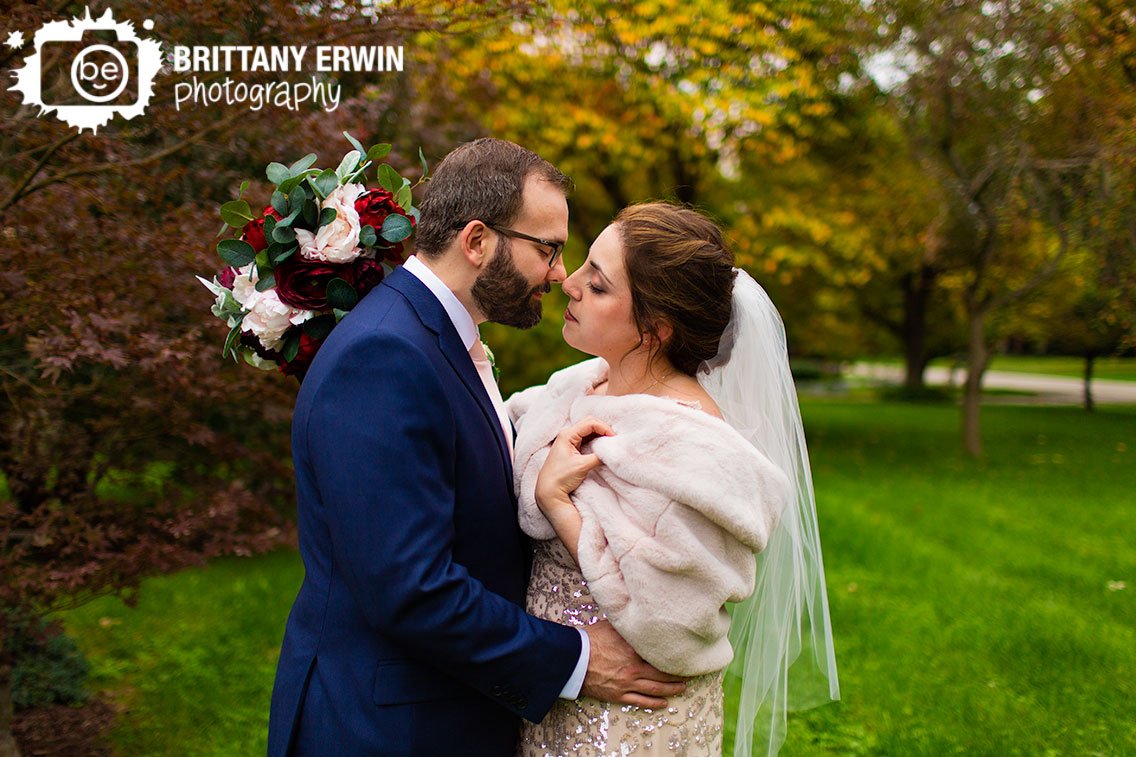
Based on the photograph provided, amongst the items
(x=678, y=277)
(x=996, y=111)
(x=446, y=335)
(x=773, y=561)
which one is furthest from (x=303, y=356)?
(x=996, y=111)

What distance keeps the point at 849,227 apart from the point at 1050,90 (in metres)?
3.10

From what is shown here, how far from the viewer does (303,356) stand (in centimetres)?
242

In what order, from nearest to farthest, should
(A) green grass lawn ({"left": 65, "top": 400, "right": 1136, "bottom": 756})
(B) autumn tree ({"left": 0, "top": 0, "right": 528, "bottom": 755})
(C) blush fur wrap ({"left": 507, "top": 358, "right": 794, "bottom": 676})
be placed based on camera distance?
(C) blush fur wrap ({"left": 507, "top": 358, "right": 794, "bottom": 676}) < (B) autumn tree ({"left": 0, "top": 0, "right": 528, "bottom": 755}) < (A) green grass lawn ({"left": 65, "top": 400, "right": 1136, "bottom": 756})

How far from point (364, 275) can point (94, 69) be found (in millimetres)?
2062

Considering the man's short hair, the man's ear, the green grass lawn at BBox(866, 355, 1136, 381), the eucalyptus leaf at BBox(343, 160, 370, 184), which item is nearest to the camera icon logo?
the eucalyptus leaf at BBox(343, 160, 370, 184)

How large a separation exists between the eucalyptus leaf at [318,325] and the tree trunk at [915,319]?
2134cm

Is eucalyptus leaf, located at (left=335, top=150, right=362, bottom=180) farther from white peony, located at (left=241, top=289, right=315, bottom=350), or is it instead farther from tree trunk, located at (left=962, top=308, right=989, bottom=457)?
tree trunk, located at (left=962, top=308, right=989, bottom=457)

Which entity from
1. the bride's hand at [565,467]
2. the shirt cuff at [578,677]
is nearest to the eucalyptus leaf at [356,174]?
the bride's hand at [565,467]

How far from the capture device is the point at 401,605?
5.89 ft

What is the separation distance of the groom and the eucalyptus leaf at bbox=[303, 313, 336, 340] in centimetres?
29

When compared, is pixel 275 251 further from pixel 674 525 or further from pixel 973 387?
pixel 973 387

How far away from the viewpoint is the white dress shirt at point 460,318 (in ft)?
6.82

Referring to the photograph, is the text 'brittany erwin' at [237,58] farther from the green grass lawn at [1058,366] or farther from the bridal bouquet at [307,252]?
the green grass lawn at [1058,366]

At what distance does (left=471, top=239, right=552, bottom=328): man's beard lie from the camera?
219cm
